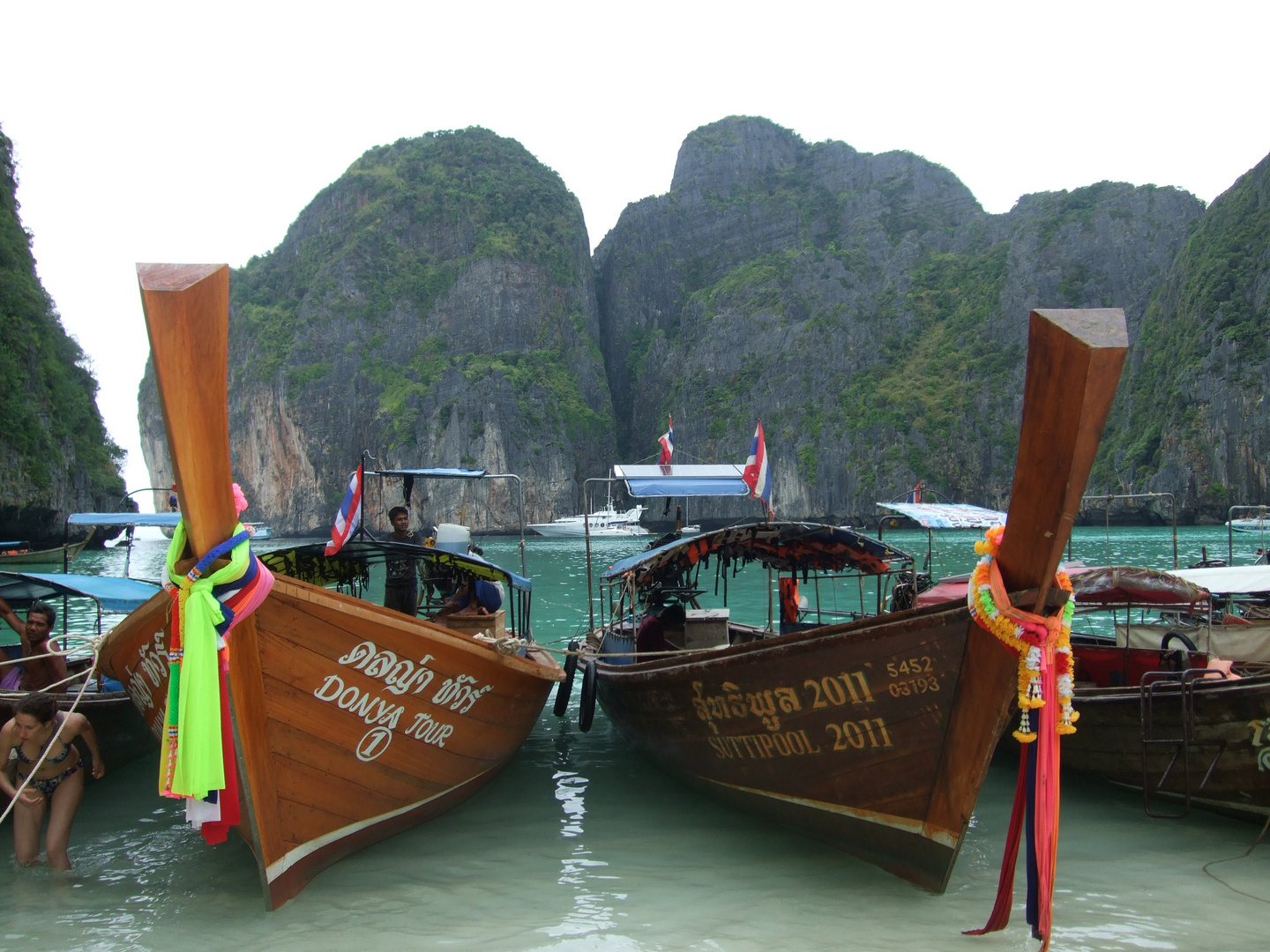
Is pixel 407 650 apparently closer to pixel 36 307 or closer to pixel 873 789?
pixel 873 789

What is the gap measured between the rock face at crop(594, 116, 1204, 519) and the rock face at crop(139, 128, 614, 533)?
29.4 feet

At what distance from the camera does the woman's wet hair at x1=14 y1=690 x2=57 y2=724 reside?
4617 millimetres

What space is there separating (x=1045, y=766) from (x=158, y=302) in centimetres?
378

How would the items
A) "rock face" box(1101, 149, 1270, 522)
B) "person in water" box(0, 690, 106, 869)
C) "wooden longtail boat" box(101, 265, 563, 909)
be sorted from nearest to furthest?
"wooden longtail boat" box(101, 265, 563, 909) < "person in water" box(0, 690, 106, 869) < "rock face" box(1101, 149, 1270, 522)

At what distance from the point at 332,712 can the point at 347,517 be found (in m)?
2.62

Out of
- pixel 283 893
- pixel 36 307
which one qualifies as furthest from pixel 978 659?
pixel 36 307

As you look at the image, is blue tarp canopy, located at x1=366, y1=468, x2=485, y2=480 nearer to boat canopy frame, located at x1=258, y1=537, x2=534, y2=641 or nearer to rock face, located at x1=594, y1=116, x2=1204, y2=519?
boat canopy frame, located at x1=258, y1=537, x2=534, y2=641

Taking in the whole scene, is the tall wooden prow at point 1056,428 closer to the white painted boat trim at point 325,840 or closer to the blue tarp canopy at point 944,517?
the white painted boat trim at point 325,840

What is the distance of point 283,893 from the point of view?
4.29m

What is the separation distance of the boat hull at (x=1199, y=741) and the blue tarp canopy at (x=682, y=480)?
379 centimetres

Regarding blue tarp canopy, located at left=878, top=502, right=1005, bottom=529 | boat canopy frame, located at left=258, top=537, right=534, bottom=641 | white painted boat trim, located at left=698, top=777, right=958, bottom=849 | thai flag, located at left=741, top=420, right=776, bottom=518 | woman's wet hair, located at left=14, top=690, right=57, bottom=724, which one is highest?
thai flag, located at left=741, top=420, right=776, bottom=518

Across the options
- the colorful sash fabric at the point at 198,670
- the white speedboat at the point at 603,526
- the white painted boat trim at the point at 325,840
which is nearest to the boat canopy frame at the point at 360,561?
the white painted boat trim at the point at 325,840

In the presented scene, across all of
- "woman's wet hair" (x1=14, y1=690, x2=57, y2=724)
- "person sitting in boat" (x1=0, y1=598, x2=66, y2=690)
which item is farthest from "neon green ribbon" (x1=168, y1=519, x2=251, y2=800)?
"person sitting in boat" (x1=0, y1=598, x2=66, y2=690)

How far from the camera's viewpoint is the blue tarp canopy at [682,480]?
930 centimetres
